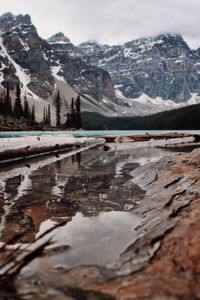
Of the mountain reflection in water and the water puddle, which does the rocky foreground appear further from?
the mountain reflection in water

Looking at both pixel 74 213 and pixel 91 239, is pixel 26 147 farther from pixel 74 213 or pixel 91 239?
pixel 91 239

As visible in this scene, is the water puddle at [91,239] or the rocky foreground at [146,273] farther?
the water puddle at [91,239]

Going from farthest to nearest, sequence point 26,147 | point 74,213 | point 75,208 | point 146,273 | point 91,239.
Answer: point 26,147 < point 75,208 < point 74,213 < point 91,239 < point 146,273

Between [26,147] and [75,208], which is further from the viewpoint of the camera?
[26,147]

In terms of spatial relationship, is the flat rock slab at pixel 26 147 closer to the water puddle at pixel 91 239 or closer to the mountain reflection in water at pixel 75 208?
the mountain reflection in water at pixel 75 208

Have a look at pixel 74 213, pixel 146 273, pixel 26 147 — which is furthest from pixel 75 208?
pixel 26 147

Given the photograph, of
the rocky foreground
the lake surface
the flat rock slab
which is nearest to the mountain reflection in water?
the lake surface

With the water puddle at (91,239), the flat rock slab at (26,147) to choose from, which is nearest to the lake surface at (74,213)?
the water puddle at (91,239)

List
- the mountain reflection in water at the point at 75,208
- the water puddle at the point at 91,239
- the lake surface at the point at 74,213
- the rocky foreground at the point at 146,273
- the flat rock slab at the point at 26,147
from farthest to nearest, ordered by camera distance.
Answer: the flat rock slab at the point at 26,147, the mountain reflection in water at the point at 75,208, the lake surface at the point at 74,213, the water puddle at the point at 91,239, the rocky foreground at the point at 146,273

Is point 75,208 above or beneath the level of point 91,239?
beneath
